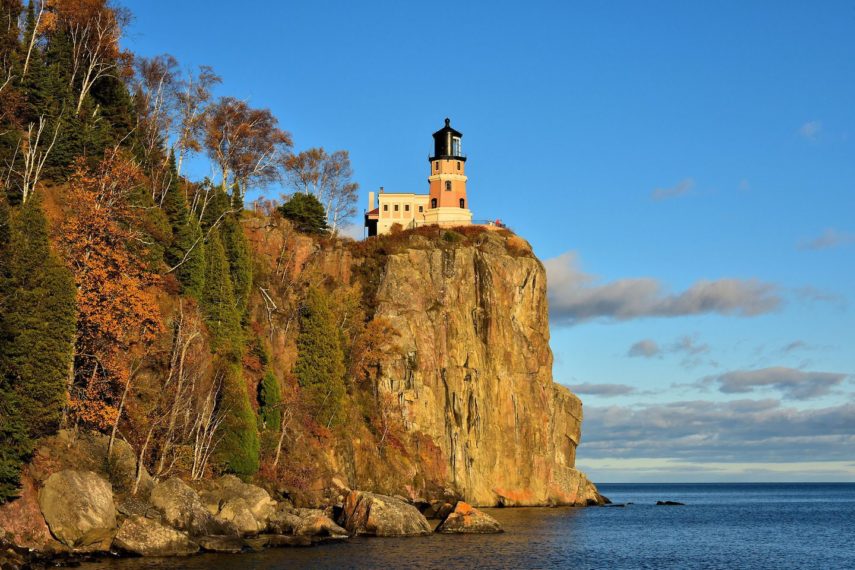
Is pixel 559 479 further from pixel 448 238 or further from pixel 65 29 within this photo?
pixel 65 29

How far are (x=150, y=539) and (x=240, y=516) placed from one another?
32.8 ft

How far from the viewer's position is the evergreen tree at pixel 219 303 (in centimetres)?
7088

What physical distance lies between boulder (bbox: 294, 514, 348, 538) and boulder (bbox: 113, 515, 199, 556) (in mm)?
11531

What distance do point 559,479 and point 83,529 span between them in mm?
69801

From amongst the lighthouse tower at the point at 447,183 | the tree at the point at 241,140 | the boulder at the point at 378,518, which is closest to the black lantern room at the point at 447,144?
the lighthouse tower at the point at 447,183

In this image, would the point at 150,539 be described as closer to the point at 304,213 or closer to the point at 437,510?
the point at 437,510

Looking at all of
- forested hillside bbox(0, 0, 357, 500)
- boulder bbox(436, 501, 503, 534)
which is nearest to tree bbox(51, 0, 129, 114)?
forested hillside bbox(0, 0, 357, 500)

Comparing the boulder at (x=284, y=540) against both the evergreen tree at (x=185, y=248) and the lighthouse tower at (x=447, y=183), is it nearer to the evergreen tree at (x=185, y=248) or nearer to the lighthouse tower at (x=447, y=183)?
the evergreen tree at (x=185, y=248)

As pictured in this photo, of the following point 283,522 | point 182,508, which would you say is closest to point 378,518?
point 283,522

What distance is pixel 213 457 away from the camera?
64125 mm

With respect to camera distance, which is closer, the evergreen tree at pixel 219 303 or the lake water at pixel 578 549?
the lake water at pixel 578 549

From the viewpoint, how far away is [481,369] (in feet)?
333

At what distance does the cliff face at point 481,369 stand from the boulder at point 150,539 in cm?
4301

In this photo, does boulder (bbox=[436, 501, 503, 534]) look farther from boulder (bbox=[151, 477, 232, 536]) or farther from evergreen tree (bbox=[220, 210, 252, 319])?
evergreen tree (bbox=[220, 210, 252, 319])
